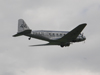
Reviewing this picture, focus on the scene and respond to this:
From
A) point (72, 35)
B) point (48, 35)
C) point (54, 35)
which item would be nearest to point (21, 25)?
point (48, 35)

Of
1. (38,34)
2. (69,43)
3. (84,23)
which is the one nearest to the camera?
Result: (84,23)

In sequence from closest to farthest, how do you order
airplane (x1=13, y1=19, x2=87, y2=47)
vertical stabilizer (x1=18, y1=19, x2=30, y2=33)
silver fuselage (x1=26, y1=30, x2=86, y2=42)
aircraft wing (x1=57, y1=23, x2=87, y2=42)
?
1. airplane (x1=13, y1=19, x2=87, y2=47)
2. aircraft wing (x1=57, y1=23, x2=87, y2=42)
3. silver fuselage (x1=26, y1=30, x2=86, y2=42)
4. vertical stabilizer (x1=18, y1=19, x2=30, y2=33)

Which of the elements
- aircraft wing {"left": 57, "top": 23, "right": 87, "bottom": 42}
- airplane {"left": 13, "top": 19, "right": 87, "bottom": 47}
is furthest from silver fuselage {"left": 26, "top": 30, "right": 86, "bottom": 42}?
aircraft wing {"left": 57, "top": 23, "right": 87, "bottom": 42}

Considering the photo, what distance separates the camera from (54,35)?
5656cm

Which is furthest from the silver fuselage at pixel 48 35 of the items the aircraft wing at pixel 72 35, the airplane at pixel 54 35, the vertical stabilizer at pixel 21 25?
the vertical stabilizer at pixel 21 25

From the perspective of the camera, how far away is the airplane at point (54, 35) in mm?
53094

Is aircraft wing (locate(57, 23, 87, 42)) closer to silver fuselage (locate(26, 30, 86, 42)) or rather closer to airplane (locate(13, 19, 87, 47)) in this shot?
airplane (locate(13, 19, 87, 47))

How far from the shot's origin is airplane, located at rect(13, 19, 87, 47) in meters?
53.1

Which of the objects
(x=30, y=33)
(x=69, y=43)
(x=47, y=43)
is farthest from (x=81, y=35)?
(x=30, y=33)

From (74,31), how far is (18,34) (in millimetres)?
10997

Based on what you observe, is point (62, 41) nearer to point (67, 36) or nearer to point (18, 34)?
point (67, 36)

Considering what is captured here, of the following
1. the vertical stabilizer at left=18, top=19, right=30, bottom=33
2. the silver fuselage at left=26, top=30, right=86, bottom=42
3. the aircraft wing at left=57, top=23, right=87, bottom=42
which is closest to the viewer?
the aircraft wing at left=57, top=23, right=87, bottom=42

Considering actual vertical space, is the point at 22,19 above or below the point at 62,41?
above

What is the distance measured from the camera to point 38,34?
54406 millimetres
